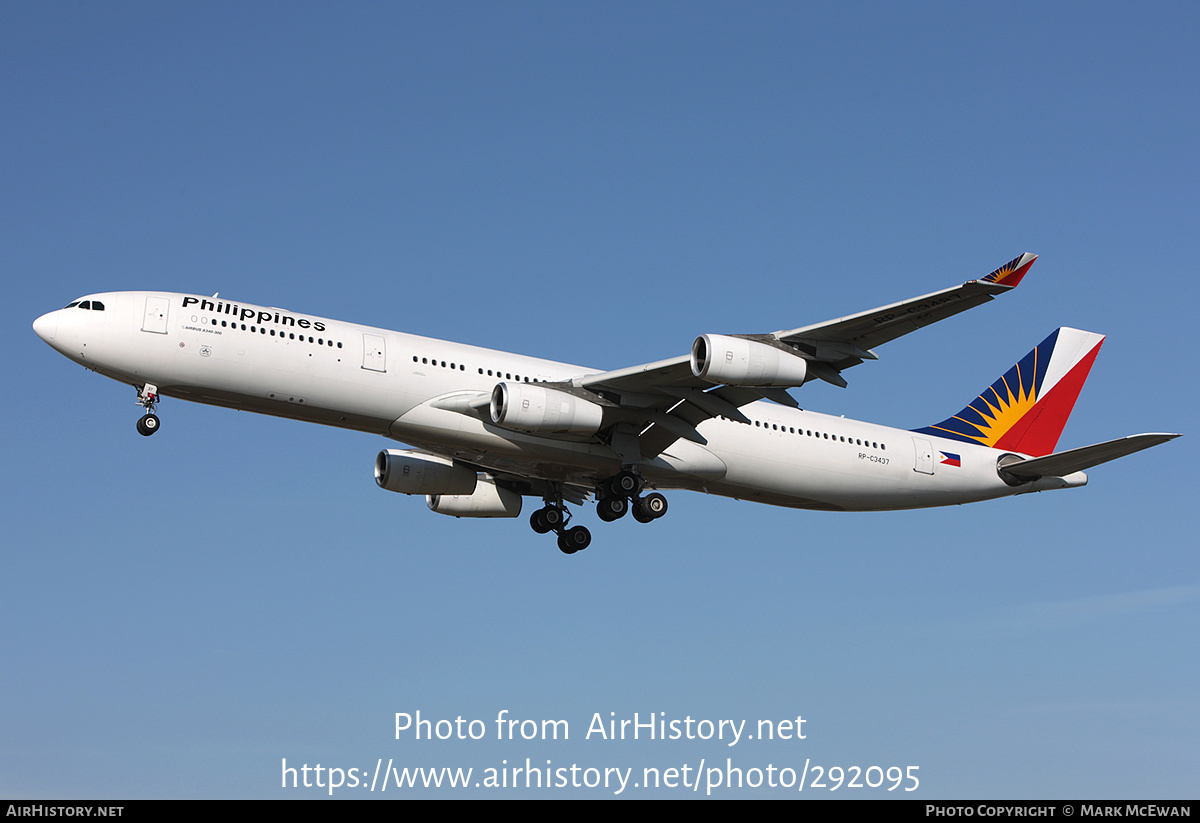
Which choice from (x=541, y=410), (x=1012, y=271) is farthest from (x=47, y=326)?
(x=1012, y=271)

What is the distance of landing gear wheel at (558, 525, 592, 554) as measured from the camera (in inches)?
1405

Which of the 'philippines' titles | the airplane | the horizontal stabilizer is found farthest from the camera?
the horizontal stabilizer

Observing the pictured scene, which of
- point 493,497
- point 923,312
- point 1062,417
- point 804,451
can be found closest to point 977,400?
point 1062,417

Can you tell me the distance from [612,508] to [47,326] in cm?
1478

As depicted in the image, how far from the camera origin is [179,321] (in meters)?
28.5

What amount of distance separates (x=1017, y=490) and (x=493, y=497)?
16.2m

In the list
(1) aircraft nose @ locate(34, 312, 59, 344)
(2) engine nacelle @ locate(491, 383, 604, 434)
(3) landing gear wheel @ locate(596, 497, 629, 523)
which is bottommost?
(3) landing gear wheel @ locate(596, 497, 629, 523)

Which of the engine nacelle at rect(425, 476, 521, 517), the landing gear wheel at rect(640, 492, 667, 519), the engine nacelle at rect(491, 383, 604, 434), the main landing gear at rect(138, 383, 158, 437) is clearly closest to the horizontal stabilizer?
the landing gear wheel at rect(640, 492, 667, 519)

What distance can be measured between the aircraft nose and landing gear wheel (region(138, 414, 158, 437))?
2.75 metres

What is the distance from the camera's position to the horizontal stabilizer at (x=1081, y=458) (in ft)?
98.3

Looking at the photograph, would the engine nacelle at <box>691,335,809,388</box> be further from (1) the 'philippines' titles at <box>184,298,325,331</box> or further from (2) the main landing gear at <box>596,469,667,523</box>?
(1) the 'philippines' titles at <box>184,298,325,331</box>

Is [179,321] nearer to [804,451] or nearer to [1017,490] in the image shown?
[804,451]
